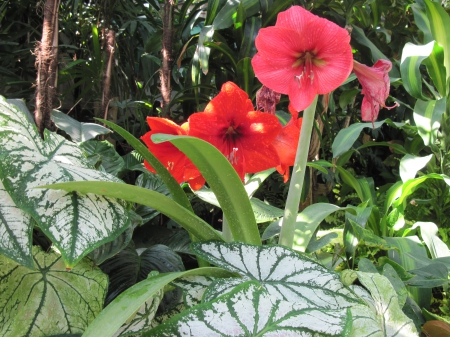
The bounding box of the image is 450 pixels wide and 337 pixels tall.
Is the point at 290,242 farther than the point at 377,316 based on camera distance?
Yes

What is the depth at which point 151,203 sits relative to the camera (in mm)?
521

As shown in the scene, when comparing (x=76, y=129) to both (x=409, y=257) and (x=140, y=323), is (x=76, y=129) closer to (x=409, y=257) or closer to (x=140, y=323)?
(x=140, y=323)

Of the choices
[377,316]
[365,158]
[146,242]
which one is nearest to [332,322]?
[377,316]

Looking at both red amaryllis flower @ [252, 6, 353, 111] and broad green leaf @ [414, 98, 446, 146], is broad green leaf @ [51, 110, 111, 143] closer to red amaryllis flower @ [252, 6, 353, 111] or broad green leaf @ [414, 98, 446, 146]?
red amaryllis flower @ [252, 6, 353, 111]

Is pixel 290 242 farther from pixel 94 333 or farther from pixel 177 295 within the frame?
pixel 94 333

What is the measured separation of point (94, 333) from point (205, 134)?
1.14ft

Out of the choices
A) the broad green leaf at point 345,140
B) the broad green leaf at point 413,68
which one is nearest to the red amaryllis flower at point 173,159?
the broad green leaf at point 345,140

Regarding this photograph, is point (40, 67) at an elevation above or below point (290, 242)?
above

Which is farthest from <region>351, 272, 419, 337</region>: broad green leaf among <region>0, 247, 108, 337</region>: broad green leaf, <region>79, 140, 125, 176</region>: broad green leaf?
<region>79, 140, 125, 176</region>: broad green leaf

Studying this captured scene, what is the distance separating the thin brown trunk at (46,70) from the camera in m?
0.83

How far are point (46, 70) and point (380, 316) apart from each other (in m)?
0.81

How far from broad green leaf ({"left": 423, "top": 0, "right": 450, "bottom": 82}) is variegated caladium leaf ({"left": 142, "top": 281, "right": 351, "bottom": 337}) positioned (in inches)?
54.5

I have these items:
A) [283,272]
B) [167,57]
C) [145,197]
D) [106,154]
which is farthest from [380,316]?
[167,57]

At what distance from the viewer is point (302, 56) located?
607 millimetres
